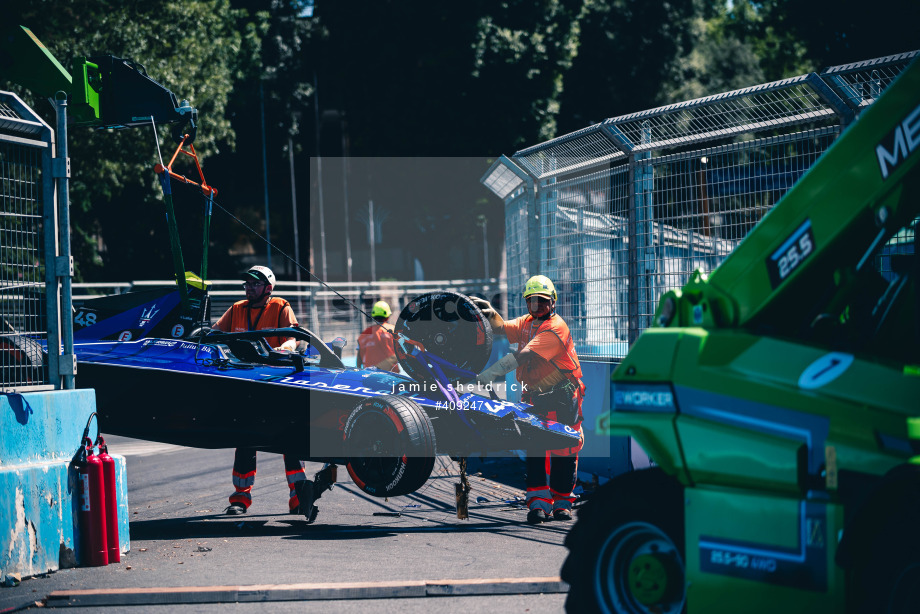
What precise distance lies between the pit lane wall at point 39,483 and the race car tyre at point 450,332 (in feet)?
8.10

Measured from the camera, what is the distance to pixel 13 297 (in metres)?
6.12

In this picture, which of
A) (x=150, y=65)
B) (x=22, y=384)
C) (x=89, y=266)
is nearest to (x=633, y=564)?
(x=22, y=384)

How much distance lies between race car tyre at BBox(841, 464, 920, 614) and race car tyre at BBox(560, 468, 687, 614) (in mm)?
746

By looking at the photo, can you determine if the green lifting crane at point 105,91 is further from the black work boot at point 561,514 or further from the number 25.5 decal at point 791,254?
the number 25.5 decal at point 791,254

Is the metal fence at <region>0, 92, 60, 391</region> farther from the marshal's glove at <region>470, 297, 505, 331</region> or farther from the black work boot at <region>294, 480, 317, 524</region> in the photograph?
the marshal's glove at <region>470, 297, 505, 331</region>

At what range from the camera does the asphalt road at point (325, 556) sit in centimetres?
516

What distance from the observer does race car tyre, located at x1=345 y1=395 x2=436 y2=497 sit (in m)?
6.72

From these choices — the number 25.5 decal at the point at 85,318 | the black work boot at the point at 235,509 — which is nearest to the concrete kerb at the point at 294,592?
the black work boot at the point at 235,509

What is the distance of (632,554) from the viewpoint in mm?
4109

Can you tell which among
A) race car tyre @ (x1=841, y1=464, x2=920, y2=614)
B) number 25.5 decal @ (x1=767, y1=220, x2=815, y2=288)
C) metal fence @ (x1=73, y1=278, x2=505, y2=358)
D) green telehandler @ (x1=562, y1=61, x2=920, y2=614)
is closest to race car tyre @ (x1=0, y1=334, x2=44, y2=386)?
green telehandler @ (x1=562, y1=61, x2=920, y2=614)

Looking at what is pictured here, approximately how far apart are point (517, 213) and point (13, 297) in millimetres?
6487

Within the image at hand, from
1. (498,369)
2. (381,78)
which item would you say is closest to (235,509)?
(498,369)

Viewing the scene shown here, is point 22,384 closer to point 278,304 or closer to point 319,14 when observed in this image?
point 278,304

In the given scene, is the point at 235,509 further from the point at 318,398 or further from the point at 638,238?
the point at 638,238
